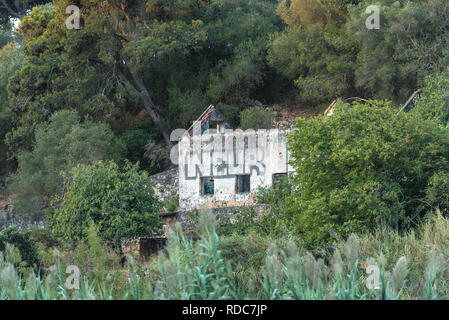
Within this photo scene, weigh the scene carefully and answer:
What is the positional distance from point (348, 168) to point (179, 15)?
63.3 ft

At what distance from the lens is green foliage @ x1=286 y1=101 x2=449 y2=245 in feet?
53.3

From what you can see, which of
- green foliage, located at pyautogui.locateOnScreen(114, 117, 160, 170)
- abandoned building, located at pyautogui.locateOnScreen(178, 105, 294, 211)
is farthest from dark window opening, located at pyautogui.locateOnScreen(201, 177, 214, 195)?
green foliage, located at pyautogui.locateOnScreen(114, 117, 160, 170)

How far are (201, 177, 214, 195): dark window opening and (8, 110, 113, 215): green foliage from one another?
5.69 metres

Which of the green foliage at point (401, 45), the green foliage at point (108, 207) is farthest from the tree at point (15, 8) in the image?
the green foliage at point (108, 207)

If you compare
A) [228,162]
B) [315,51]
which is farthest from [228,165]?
[315,51]

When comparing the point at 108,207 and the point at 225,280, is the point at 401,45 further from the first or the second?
the point at 225,280

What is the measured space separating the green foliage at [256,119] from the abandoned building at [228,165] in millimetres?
3125

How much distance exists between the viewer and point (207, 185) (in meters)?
25.8

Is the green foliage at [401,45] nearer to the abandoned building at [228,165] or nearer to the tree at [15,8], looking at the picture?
the abandoned building at [228,165]

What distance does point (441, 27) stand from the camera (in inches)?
1120

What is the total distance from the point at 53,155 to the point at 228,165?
853 centimetres

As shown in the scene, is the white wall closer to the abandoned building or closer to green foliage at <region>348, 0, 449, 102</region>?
the abandoned building

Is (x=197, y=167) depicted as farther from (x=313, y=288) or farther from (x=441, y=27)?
(x=313, y=288)
